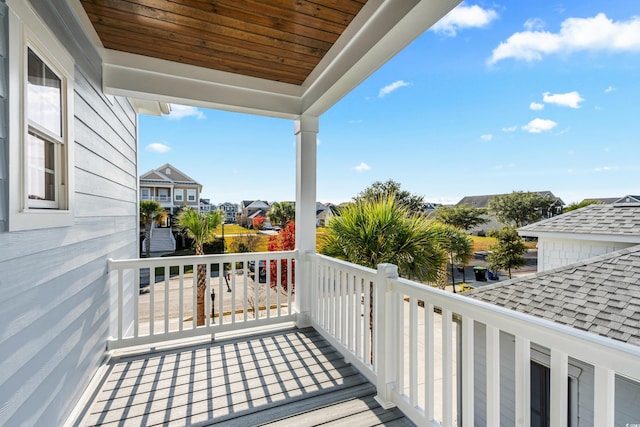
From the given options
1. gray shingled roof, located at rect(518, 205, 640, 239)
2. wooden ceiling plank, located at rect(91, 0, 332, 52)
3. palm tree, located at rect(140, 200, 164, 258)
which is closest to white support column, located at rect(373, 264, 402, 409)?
gray shingled roof, located at rect(518, 205, 640, 239)

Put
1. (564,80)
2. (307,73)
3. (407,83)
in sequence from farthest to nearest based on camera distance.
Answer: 1. (407,83)
2. (307,73)
3. (564,80)

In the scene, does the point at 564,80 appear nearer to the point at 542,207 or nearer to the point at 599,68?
the point at 599,68

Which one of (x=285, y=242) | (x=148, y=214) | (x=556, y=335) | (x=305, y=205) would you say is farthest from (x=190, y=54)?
(x=148, y=214)

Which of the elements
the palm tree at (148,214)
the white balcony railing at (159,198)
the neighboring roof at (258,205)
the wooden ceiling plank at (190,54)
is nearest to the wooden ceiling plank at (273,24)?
the wooden ceiling plank at (190,54)

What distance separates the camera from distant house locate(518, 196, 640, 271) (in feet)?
6.75

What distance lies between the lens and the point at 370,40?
206cm

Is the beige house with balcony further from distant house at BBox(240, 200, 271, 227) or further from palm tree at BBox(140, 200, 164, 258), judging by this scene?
distant house at BBox(240, 200, 271, 227)

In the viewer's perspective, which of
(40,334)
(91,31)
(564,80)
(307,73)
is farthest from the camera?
(307,73)

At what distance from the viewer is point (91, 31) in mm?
2348

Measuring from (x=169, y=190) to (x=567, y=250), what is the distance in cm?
757

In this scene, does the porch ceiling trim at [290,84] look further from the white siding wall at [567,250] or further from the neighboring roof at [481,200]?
the white siding wall at [567,250]

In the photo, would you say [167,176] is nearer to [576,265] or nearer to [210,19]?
[210,19]

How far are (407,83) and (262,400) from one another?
42.8ft

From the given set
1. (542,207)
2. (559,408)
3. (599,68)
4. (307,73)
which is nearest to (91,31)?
(307,73)
